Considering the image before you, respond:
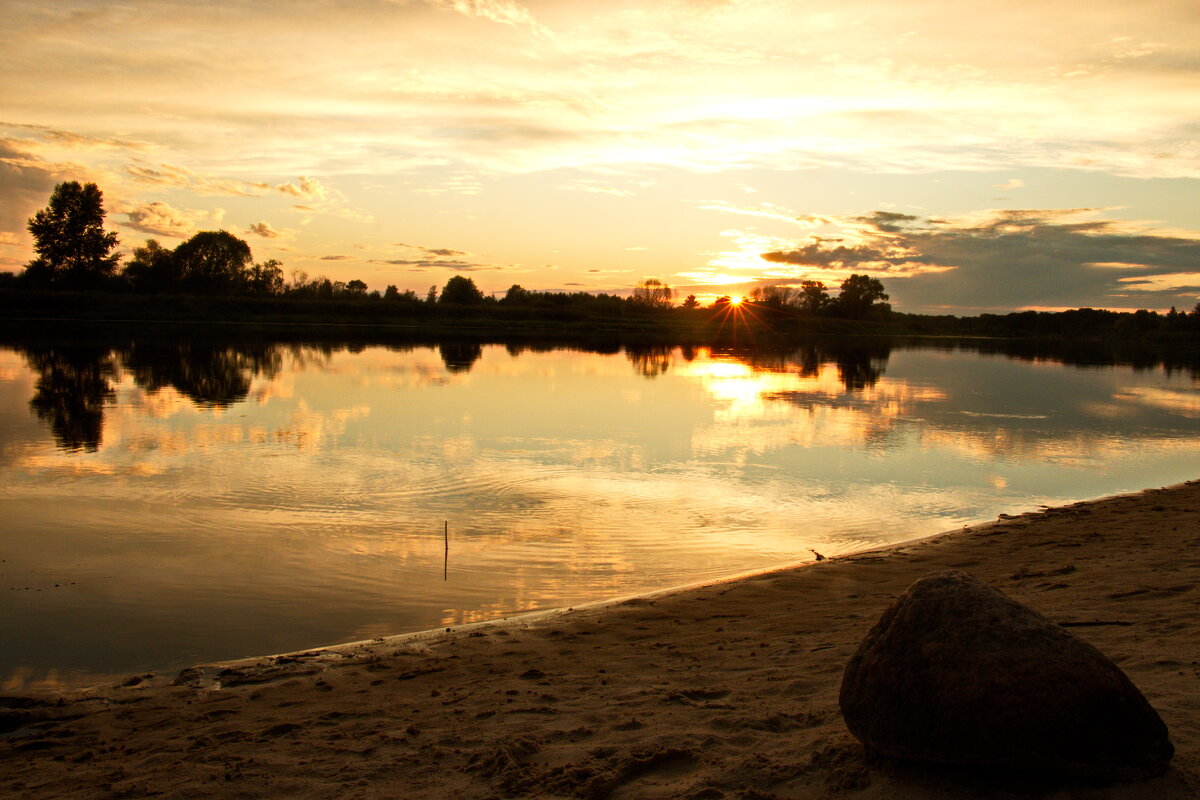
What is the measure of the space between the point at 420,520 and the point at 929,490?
8.74m

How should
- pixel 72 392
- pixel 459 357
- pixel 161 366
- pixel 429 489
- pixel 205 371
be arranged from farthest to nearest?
pixel 459 357
pixel 161 366
pixel 205 371
pixel 72 392
pixel 429 489

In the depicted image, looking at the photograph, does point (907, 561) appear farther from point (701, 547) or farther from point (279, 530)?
point (279, 530)

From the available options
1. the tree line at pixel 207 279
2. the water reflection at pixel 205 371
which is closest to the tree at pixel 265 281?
the tree line at pixel 207 279

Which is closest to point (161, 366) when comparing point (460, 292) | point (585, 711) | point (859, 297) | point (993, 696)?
point (585, 711)

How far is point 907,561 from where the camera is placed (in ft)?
29.6

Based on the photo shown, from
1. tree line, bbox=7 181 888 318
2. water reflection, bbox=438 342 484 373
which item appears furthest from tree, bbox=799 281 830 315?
water reflection, bbox=438 342 484 373

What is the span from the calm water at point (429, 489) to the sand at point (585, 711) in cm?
94

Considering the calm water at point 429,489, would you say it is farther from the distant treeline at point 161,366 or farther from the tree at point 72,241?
the tree at point 72,241

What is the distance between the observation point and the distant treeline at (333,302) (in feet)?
273

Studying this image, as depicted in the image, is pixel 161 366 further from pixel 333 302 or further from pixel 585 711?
pixel 333 302

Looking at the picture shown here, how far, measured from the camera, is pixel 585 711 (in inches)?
197

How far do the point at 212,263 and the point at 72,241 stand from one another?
18064mm

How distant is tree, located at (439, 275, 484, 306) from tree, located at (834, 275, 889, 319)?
67869mm

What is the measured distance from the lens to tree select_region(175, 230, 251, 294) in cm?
9806
